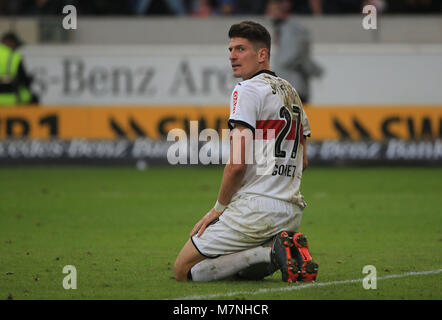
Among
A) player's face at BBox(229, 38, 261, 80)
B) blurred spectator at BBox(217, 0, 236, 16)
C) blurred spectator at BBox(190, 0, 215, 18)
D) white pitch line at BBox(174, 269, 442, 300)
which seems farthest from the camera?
blurred spectator at BBox(190, 0, 215, 18)

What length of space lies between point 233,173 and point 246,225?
41cm

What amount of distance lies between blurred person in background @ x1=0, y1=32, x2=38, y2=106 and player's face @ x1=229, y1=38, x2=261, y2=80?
11.4 metres

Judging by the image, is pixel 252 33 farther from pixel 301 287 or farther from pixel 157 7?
pixel 157 7

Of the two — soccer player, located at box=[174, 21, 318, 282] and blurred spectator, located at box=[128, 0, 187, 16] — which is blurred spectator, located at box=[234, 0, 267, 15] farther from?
soccer player, located at box=[174, 21, 318, 282]

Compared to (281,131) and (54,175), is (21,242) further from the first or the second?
(54,175)

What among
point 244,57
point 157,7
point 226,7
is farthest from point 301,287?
point 157,7

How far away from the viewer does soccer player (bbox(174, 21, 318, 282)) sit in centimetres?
673

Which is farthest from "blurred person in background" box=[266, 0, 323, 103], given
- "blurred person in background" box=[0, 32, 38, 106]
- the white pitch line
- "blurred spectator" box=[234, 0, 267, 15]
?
the white pitch line

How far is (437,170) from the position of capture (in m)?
17.2

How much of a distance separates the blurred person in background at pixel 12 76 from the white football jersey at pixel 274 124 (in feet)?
38.0

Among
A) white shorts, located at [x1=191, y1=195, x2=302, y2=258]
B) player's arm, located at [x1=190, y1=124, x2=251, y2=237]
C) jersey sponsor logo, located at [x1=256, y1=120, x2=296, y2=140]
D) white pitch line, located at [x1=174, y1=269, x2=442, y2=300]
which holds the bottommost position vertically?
white pitch line, located at [x1=174, y1=269, x2=442, y2=300]

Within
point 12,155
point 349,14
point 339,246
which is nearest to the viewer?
point 339,246

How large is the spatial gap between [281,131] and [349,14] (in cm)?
1606

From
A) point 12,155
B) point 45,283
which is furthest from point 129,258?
A: point 12,155
